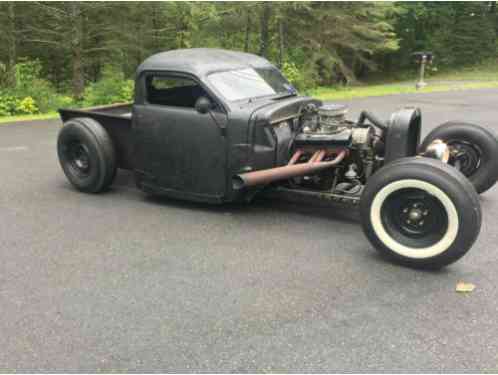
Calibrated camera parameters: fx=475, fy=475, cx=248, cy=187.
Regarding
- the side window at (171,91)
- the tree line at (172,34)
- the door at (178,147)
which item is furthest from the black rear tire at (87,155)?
the tree line at (172,34)

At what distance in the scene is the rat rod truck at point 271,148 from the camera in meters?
3.91

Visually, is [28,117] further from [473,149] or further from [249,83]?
[473,149]

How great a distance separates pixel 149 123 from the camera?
5.24 metres

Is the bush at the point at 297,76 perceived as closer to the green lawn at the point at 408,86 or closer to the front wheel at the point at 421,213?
the green lawn at the point at 408,86

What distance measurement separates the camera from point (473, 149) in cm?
527

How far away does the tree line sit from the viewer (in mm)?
15203

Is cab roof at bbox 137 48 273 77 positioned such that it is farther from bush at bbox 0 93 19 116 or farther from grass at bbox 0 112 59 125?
bush at bbox 0 93 19 116

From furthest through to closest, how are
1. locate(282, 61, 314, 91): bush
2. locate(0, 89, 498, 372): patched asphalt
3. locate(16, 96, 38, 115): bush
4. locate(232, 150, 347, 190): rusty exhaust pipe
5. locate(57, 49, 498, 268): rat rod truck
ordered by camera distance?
locate(282, 61, 314, 91): bush → locate(16, 96, 38, 115): bush → locate(232, 150, 347, 190): rusty exhaust pipe → locate(57, 49, 498, 268): rat rod truck → locate(0, 89, 498, 372): patched asphalt

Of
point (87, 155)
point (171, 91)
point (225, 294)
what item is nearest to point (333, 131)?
point (225, 294)

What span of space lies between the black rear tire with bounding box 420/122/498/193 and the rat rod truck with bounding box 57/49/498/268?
1cm

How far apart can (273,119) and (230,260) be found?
1.52m

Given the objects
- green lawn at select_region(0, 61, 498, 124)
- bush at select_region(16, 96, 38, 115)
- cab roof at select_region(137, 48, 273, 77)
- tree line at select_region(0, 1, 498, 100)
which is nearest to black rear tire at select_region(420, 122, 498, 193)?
cab roof at select_region(137, 48, 273, 77)

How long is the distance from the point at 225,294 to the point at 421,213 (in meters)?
1.71

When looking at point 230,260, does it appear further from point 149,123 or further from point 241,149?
point 149,123
